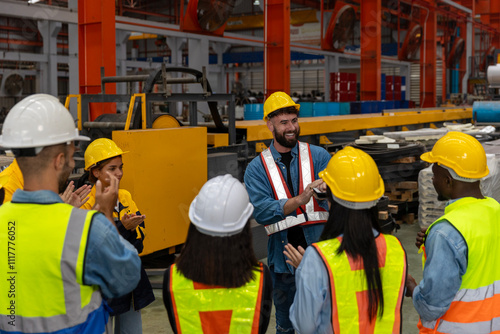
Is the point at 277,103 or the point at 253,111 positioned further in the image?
the point at 253,111

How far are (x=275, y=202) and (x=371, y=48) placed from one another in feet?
43.8

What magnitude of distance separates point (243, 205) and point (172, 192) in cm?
322

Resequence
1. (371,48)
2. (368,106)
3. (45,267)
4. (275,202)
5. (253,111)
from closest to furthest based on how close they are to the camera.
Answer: (45,267), (275,202), (253,111), (368,106), (371,48)

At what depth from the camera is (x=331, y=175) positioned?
202cm

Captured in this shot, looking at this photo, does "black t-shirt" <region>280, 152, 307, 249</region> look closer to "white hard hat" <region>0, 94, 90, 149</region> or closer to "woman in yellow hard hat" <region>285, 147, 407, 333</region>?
"woman in yellow hard hat" <region>285, 147, 407, 333</region>

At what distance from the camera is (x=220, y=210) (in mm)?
1769

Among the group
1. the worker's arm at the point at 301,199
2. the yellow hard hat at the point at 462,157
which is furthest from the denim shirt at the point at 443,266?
the worker's arm at the point at 301,199

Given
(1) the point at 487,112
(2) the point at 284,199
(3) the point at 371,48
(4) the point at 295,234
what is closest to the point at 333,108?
(3) the point at 371,48

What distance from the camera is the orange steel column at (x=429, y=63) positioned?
19.9 m

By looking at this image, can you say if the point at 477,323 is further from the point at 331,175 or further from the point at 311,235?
the point at 311,235

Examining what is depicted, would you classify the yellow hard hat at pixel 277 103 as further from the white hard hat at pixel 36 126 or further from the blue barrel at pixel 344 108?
the blue barrel at pixel 344 108

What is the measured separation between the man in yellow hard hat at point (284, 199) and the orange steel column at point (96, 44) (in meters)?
5.25

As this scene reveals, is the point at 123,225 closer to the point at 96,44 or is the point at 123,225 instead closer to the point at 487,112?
the point at 96,44

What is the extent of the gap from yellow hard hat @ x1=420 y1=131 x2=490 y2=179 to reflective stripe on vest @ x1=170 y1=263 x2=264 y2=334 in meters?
1.01
